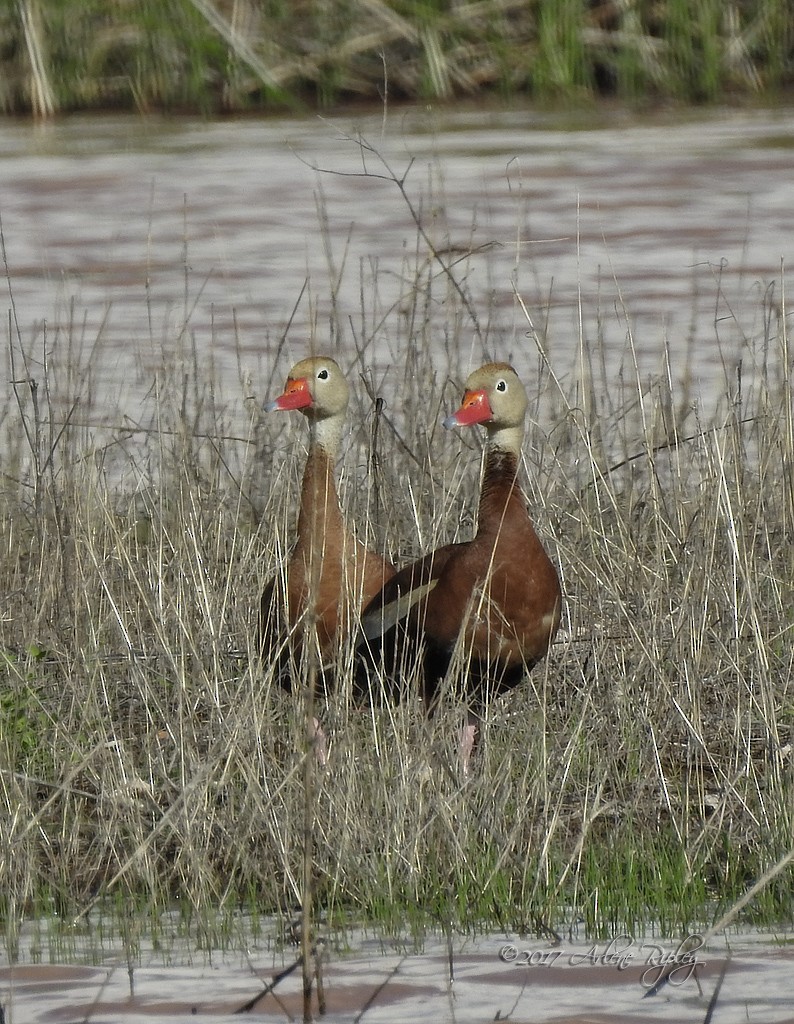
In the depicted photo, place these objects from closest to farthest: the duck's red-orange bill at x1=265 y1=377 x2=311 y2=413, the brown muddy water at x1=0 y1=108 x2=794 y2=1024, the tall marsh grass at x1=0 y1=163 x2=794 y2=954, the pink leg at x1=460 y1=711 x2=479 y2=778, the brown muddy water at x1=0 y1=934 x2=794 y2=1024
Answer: the brown muddy water at x1=0 y1=934 x2=794 y2=1024 → the brown muddy water at x1=0 y1=108 x2=794 y2=1024 → the tall marsh grass at x1=0 y1=163 x2=794 y2=954 → the pink leg at x1=460 y1=711 x2=479 y2=778 → the duck's red-orange bill at x1=265 y1=377 x2=311 y2=413

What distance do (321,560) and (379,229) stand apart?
7.55 meters

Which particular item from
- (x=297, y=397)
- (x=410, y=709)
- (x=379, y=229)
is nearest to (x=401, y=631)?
(x=410, y=709)

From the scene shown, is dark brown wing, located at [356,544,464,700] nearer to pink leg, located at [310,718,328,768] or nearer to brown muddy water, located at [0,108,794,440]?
pink leg, located at [310,718,328,768]

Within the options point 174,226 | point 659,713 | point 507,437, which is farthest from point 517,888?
point 174,226

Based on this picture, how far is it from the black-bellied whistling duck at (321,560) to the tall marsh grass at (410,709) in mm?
120

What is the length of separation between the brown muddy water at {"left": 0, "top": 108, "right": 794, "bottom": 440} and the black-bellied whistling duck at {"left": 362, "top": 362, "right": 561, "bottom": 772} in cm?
192

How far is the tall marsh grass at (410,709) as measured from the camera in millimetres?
4148

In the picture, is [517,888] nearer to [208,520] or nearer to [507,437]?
[507,437]

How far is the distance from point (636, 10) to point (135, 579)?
36.0 ft

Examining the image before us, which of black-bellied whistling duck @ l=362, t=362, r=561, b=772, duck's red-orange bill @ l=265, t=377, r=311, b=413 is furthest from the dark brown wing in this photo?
duck's red-orange bill @ l=265, t=377, r=311, b=413

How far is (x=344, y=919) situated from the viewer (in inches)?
157

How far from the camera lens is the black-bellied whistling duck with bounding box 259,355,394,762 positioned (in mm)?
4973

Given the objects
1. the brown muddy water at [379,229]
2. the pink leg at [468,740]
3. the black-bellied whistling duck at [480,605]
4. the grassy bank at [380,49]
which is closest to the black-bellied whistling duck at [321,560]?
Result: the black-bellied whistling duck at [480,605]

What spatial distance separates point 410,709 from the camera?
15.6 ft
